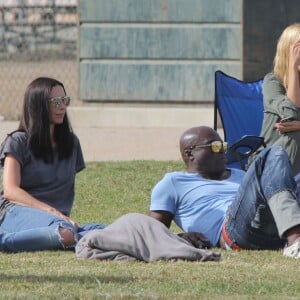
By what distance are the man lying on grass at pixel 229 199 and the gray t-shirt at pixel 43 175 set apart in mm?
625

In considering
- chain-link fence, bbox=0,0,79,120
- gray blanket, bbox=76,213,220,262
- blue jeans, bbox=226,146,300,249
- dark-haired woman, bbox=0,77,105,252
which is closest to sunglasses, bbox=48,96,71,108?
dark-haired woman, bbox=0,77,105,252

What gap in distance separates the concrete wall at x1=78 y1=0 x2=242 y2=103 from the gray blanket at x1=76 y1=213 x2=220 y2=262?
6.87 meters

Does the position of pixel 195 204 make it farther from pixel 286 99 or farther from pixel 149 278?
pixel 149 278

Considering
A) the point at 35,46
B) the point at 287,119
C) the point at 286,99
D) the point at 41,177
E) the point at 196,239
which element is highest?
the point at 286,99

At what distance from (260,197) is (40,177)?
1.36 m

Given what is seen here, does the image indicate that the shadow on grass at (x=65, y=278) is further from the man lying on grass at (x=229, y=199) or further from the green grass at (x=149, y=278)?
the man lying on grass at (x=229, y=199)

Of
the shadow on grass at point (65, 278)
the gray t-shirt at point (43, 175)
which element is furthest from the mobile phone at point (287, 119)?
the shadow on grass at point (65, 278)

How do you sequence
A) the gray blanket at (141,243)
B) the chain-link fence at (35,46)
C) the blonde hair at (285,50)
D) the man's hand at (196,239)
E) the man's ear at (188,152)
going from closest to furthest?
1. the gray blanket at (141,243)
2. the man's hand at (196,239)
3. the man's ear at (188,152)
4. the blonde hair at (285,50)
5. the chain-link fence at (35,46)

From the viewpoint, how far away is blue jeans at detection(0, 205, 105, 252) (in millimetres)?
6859

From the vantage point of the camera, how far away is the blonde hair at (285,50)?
7.56 metres

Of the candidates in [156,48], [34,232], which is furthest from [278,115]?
[156,48]

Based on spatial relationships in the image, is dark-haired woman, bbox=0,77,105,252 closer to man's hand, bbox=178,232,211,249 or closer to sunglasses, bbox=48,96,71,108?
sunglasses, bbox=48,96,71,108

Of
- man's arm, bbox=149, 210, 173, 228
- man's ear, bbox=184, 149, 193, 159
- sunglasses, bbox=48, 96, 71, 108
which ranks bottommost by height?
man's arm, bbox=149, 210, 173, 228

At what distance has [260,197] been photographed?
21.5ft
